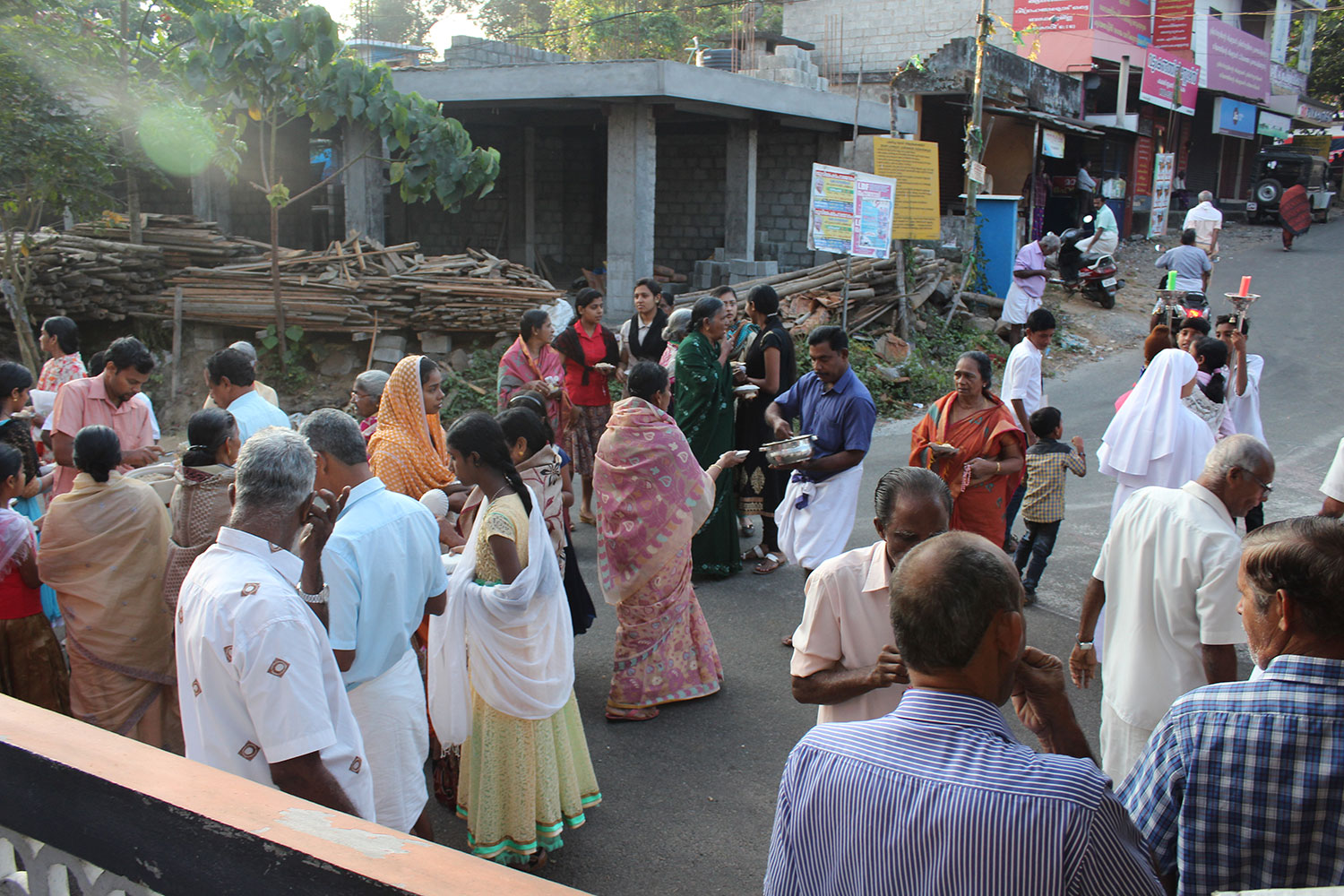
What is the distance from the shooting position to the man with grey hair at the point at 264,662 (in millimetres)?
2236

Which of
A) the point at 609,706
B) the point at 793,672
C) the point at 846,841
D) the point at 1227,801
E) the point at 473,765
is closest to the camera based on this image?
the point at 846,841

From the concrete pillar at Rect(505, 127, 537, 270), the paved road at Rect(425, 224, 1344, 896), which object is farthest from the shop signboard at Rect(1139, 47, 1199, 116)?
the paved road at Rect(425, 224, 1344, 896)

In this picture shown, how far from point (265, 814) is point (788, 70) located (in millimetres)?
16447

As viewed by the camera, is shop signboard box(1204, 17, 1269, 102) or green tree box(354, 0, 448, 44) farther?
green tree box(354, 0, 448, 44)

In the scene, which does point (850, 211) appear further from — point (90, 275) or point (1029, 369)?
point (90, 275)

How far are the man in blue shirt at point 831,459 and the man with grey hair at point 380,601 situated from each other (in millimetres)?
2580

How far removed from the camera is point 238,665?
2.23m

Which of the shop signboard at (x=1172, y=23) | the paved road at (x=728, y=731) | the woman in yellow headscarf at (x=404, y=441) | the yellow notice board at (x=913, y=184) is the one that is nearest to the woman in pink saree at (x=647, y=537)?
the paved road at (x=728, y=731)

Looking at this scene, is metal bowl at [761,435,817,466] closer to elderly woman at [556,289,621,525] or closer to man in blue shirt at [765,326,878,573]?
man in blue shirt at [765,326,878,573]

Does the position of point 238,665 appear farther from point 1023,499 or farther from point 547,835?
point 1023,499

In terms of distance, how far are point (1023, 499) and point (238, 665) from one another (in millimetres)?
5173

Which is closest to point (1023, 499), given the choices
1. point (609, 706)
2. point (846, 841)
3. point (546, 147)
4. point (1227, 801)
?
point (609, 706)

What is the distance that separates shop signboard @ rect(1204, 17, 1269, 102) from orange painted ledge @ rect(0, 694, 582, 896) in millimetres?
30191

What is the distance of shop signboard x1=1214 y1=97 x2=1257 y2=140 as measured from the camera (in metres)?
26.8
